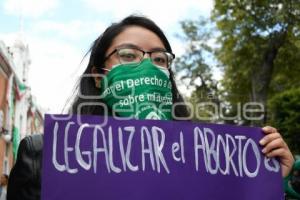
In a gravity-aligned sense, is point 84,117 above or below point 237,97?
below

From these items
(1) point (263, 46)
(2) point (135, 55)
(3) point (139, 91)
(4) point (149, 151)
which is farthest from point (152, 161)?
(1) point (263, 46)

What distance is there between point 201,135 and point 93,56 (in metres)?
0.62

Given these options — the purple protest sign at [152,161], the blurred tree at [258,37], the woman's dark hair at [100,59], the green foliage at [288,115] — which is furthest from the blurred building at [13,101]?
the purple protest sign at [152,161]

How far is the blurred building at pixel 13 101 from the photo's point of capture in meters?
20.5

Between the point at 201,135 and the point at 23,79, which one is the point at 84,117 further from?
the point at 23,79

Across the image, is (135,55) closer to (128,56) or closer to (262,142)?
(128,56)

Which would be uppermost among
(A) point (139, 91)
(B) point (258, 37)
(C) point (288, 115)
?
(B) point (258, 37)

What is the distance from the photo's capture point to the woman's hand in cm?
180

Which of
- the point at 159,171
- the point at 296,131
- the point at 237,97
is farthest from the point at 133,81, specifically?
the point at 237,97

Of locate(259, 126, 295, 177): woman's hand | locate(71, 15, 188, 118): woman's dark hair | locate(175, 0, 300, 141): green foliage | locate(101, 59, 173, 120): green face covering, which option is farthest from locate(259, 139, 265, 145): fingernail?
locate(175, 0, 300, 141): green foliage

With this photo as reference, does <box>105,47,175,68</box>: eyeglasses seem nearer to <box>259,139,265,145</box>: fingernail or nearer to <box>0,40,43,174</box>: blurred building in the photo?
<box>259,139,265,145</box>: fingernail

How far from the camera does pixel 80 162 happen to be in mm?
1680

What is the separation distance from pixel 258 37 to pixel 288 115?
242 centimetres

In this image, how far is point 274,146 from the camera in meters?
1.80
